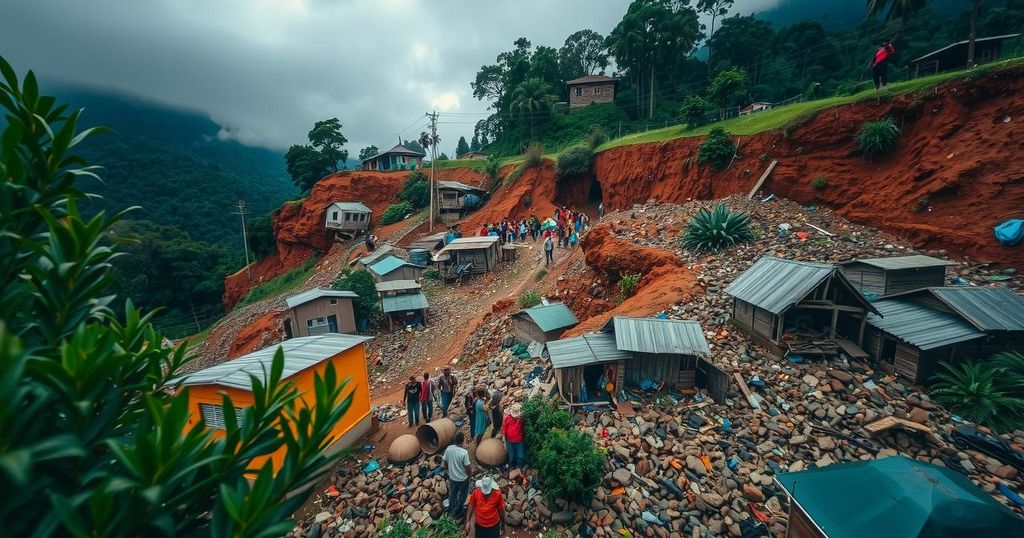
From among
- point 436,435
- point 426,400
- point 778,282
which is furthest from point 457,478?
point 778,282

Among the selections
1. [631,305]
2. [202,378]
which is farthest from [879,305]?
[202,378]

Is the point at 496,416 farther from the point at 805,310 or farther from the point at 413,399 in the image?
the point at 805,310

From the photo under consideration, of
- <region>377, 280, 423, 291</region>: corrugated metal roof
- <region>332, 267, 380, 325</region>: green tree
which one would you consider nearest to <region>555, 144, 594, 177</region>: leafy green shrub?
<region>377, 280, 423, 291</region>: corrugated metal roof

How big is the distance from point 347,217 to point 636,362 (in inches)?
1403

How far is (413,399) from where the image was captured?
34.9ft

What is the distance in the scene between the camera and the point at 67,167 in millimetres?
2504

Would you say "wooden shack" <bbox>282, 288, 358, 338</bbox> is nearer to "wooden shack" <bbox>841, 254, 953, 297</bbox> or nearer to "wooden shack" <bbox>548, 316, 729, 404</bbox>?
"wooden shack" <bbox>548, 316, 729, 404</bbox>

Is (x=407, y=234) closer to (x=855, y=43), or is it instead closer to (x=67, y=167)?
(x=67, y=167)

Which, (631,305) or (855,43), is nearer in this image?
(631,305)

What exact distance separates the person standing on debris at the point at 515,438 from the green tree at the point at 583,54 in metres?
61.3

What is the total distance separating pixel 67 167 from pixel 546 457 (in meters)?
7.44

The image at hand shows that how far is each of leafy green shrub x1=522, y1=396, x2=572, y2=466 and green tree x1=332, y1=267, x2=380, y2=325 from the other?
50.9ft

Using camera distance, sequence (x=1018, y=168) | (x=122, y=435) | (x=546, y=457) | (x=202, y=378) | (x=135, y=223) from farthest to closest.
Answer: (x=135, y=223) → (x=1018, y=168) → (x=202, y=378) → (x=546, y=457) → (x=122, y=435)

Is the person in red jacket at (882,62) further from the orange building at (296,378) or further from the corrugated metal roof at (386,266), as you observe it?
the corrugated metal roof at (386,266)
